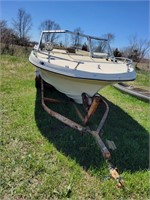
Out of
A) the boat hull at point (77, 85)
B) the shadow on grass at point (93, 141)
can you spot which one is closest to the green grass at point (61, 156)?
the shadow on grass at point (93, 141)

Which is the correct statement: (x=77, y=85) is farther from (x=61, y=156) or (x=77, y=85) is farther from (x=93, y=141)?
(x=61, y=156)

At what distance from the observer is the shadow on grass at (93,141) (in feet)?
9.29

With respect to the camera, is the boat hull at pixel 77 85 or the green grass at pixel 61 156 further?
the boat hull at pixel 77 85

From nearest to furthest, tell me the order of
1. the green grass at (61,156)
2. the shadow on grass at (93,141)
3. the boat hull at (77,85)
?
the green grass at (61,156), the shadow on grass at (93,141), the boat hull at (77,85)

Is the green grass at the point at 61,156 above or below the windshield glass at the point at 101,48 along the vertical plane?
below

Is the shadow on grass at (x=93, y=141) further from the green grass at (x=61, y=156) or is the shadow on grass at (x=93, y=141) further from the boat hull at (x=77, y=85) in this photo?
the boat hull at (x=77, y=85)

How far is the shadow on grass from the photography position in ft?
9.29

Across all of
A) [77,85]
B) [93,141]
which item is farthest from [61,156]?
[77,85]

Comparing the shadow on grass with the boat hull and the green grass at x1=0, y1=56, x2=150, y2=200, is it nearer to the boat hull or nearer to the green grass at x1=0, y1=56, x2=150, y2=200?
the green grass at x1=0, y1=56, x2=150, y2=200

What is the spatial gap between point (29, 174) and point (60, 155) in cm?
51

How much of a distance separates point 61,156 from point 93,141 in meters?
0.57

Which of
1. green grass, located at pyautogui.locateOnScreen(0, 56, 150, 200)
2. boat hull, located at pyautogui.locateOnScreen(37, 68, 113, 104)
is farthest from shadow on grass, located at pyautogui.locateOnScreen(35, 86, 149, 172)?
boat hull, located at pyautogui.locateOnScreen(37, 68, 113, 104)

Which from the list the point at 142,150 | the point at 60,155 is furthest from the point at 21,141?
the point at 142,150

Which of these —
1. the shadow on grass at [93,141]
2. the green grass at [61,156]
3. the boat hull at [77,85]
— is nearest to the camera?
the green grass at [61,156]
